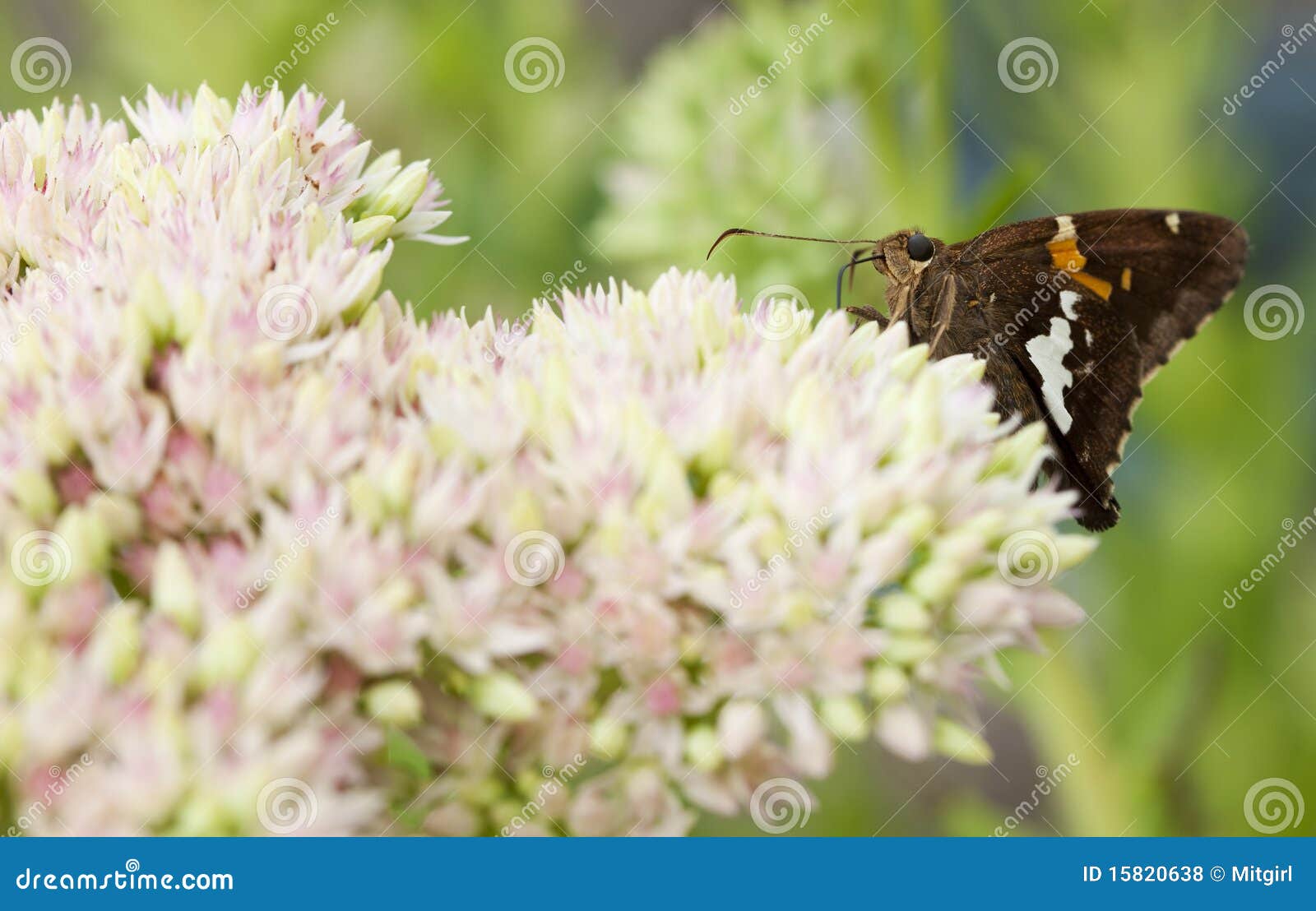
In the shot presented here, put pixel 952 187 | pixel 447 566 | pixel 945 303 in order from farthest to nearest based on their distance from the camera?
pixel 952 187 → pixel 945 303 → pixel 447 566

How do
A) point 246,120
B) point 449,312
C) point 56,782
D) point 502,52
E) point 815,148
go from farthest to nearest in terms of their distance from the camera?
1. point 502,52
2. point 815,148
3. point 246,120
4. point 449,312
5. point 56,782

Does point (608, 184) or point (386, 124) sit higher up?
point (608, 184)

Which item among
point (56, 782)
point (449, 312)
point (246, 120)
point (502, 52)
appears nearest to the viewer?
point (56, 782)

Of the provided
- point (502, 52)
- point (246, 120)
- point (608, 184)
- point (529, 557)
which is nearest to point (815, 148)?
point (608, 184)

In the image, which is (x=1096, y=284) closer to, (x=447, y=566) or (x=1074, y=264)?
(x=1074, y=264)

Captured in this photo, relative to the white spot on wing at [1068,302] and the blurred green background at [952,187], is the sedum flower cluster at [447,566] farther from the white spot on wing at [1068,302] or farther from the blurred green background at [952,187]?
the blurred green background at [952,187]

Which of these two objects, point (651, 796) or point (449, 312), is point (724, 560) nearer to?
point (651, 796)

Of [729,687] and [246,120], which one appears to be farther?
[246,120]

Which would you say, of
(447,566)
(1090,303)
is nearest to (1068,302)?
(1090,303)
